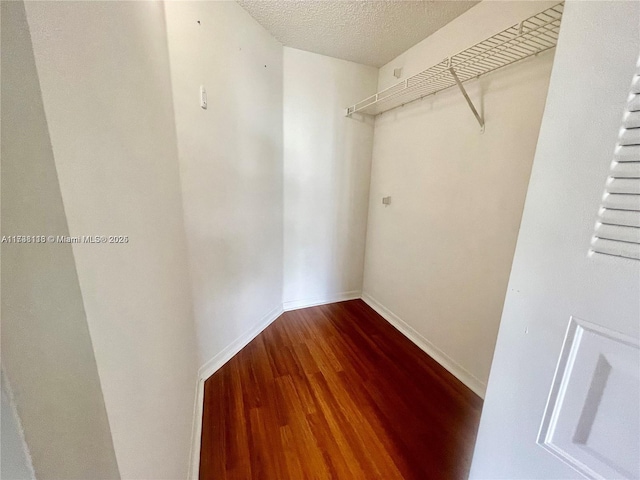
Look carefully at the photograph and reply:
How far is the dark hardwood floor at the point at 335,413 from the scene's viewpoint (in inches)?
47.1

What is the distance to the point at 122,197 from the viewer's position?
0.61 metres

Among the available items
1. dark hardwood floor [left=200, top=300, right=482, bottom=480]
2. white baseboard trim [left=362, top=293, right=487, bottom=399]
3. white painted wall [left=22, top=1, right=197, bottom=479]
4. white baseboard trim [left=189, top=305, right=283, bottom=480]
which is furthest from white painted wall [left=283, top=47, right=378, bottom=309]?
white painted wall [left=22, top=1, right=197, bottom=479]

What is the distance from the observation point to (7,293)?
31 centimetres

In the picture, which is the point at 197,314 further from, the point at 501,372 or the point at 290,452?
the point at 501,372

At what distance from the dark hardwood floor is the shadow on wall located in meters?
1.08

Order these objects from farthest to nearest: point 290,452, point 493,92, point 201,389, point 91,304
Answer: point 201,389, point 493,92, point 290,452, point 91,304

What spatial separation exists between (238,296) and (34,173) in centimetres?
166

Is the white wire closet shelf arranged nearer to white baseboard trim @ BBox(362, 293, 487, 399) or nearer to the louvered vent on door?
the louvered vent on door

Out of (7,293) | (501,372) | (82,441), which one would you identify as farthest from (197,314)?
(501,372)

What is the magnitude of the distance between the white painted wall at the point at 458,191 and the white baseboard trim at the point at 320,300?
512 millimetres

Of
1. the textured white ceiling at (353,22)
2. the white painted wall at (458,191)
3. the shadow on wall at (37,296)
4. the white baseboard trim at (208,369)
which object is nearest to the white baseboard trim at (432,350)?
the white painted wall at (458,191)

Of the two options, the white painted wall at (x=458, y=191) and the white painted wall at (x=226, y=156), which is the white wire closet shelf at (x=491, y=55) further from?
the white painted wall at (x=226, y=156)

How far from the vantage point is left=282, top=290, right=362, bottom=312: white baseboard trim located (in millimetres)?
2643

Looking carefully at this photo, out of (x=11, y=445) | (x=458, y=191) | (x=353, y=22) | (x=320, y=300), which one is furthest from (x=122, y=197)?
(x=320, y=300)
